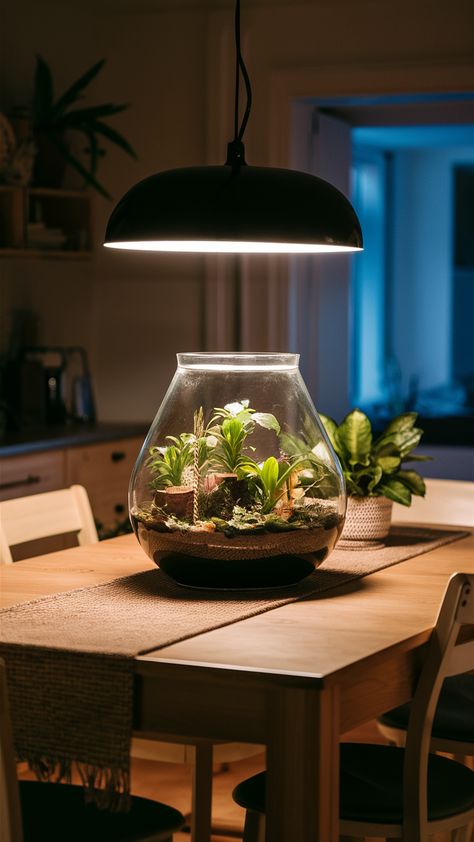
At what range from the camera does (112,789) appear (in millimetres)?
1775

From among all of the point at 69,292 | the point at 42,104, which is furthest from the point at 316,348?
the point at 42,104

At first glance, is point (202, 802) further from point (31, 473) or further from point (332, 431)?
point (31, 473)

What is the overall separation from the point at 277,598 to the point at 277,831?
52cm

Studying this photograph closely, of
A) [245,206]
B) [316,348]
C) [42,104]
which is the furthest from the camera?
[316,348]

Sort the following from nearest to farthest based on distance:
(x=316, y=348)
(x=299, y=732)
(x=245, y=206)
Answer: (x=299, y=732)
(x=245, y=206)
(x=316, y=348)

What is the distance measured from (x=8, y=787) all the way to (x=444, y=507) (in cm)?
176

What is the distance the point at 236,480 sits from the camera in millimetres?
2139

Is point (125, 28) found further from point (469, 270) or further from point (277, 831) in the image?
point (277, 831)

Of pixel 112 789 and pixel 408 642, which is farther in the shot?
pixel 408 642

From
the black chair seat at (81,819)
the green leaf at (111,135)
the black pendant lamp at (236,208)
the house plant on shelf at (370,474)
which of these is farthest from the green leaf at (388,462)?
the green leaf at (111,135)

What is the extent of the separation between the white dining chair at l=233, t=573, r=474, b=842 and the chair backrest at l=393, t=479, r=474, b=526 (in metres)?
1.06

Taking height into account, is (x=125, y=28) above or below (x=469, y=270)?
above

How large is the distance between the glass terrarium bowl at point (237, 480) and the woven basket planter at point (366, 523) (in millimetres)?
398

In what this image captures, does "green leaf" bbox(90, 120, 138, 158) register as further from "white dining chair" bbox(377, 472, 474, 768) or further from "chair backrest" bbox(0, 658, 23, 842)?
"chair backrest" bbox(0, 658, 23, 842)
